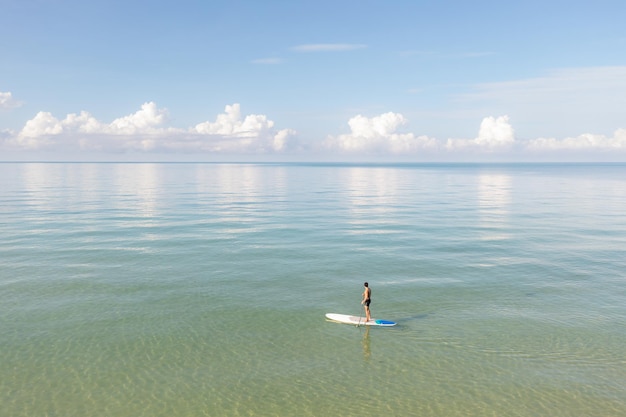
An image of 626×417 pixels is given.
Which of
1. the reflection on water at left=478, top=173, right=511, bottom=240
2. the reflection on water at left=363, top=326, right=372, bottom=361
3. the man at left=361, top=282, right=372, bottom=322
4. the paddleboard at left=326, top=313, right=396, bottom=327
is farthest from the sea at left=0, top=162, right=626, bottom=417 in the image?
the man at left=361, top=282, right=372, bottom=322

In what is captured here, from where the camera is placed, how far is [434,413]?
25391 mm

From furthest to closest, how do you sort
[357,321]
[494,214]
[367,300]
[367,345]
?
[494,214] < [357,321] < [367,300] < [367,345]

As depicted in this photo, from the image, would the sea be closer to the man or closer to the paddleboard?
the paddleboard

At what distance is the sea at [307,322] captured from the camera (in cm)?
2683

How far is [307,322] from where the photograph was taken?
37.7 meters

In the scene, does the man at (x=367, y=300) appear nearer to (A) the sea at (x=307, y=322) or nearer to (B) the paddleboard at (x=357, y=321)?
(B) the paddleboard at (x=357, y=321)

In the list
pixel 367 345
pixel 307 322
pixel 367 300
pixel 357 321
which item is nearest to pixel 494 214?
pixel 357 321

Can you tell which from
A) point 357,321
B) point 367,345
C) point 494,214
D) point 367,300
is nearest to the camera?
point 367,345

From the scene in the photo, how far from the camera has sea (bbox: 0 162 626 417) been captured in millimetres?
26828

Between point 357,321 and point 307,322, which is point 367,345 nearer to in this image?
point 357,321

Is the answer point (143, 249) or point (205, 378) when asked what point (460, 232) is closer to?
point (143, 249)

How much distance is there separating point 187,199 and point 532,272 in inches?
3920

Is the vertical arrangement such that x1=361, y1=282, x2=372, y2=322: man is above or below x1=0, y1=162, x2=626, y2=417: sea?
above

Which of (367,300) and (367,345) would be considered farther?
(367,300)
